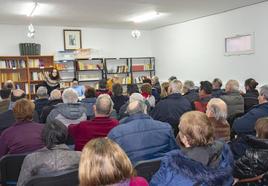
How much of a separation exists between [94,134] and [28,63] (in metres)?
7.12

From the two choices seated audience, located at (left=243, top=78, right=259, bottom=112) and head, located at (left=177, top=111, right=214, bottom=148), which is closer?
head, located at (left=177, top=111, right=214, bottom=148)

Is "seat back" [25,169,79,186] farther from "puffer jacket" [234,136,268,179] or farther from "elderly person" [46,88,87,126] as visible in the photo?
"elderly person" [46,88,87,126]

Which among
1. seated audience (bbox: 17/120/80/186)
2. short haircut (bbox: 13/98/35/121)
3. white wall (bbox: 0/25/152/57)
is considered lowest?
seated audience (bbox: 17/120/80/186)

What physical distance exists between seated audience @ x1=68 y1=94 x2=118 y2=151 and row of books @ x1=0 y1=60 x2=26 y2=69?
691cm

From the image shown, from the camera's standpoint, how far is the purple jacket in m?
3.09

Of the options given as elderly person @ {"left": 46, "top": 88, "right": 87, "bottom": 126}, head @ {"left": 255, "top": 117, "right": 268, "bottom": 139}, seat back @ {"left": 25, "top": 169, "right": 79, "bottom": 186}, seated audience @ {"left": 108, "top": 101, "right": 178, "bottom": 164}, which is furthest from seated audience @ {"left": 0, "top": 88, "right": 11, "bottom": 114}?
head @ {"left": 255, "top": 117, "right": 268, "bottom": 139}

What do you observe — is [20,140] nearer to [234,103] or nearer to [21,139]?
[21,139]

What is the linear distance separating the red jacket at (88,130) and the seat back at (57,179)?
3.97ft

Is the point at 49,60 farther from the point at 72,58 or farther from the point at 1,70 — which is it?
the point at 1,70

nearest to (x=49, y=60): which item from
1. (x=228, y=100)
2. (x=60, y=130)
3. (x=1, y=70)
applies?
(x=1, y=70)

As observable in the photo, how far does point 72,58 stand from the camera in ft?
35.1

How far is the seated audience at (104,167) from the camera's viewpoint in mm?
1418

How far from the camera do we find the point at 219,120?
10.8 ft

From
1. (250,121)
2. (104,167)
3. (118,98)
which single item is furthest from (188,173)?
(118,98)
